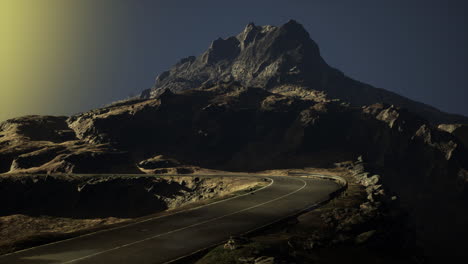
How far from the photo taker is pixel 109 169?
79562 mm

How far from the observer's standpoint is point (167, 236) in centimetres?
2198

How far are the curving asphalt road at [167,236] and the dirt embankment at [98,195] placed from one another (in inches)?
912

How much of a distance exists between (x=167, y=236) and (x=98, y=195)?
138 feet

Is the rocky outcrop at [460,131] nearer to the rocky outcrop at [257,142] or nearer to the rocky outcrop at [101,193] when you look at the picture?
the rocky outcrop at [257,142]

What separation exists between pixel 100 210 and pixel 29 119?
69.6 m

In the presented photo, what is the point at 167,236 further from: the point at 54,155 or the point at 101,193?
the point at 54,155

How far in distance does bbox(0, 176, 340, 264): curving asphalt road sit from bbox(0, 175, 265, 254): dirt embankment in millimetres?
23172

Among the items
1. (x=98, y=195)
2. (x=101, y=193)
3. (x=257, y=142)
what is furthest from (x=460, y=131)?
(x=98, y=195)

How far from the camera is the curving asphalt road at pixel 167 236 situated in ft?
59.2

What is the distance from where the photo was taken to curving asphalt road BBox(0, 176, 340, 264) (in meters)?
18.0

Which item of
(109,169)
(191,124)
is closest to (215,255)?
(109,169)

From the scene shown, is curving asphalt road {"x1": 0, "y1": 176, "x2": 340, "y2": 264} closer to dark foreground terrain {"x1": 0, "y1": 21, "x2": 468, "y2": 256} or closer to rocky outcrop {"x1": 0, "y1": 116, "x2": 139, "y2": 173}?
dark foreground terrain {"x1": 0, "y1": 21, "x2": 468, "y2": 256}

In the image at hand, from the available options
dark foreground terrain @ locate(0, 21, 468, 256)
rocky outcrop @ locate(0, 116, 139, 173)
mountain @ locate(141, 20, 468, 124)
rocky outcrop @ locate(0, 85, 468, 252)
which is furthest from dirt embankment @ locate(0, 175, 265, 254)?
mountain @ locate(141, 20, 468, 124)

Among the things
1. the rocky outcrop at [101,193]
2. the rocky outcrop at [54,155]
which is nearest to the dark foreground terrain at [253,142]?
the rocky outcrop at [54,155]
